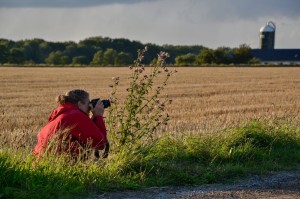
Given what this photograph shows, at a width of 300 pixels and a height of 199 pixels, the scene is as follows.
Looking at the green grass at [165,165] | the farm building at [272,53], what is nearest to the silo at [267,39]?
the farm building at [272,53]

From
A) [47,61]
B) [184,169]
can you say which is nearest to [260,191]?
[184,169]

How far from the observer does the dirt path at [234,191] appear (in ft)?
23.3

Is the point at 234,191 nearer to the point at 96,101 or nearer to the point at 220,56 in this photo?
the point at 96,101

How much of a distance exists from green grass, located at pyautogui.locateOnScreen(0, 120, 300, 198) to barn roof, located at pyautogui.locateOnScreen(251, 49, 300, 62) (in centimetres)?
10204

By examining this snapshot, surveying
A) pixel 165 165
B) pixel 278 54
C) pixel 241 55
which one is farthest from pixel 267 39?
pixel 165 165

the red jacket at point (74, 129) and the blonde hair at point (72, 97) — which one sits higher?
the blonde hair at point (72, 97)

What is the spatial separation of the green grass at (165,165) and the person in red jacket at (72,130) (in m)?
0.23

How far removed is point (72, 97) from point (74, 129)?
0.49 meters

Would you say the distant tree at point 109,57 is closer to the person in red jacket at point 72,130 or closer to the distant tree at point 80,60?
the distant tree at point 80,60

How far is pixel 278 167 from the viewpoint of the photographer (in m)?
8.92

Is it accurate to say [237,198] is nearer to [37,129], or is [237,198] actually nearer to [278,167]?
[278,167]

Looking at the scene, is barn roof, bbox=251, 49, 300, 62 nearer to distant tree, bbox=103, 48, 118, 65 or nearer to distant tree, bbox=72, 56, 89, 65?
distant tree, bbox=103, 48, 118, 65

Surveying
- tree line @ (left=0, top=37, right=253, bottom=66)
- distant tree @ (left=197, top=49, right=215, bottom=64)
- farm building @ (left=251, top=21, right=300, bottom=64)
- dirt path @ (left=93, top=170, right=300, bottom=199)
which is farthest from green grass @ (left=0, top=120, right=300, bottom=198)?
farm building @ (left=251, top=21, right=300, bottom=64)

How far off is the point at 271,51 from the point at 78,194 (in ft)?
359
